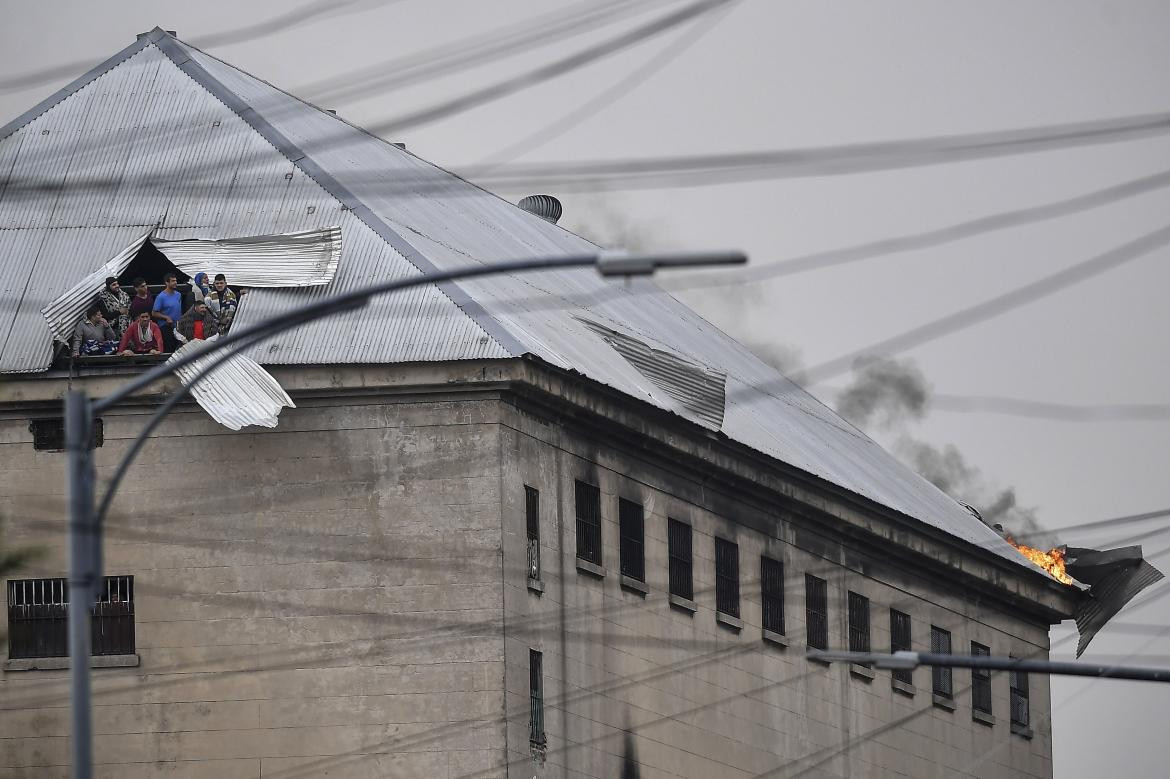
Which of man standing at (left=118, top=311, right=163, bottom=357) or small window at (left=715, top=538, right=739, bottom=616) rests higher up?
man standing at (left=118, top=311, right=163, bottom=357)

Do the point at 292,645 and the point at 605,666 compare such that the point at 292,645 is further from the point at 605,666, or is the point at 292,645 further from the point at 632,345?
the point at 632,345

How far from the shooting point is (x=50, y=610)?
163ft

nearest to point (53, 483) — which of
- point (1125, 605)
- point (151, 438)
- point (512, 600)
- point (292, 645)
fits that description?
point (151, 438)

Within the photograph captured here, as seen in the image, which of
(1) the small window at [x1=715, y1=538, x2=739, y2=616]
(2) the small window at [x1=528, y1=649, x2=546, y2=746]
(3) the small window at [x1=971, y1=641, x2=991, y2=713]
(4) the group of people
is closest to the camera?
(2) the small window at [x1=528, y1=649, x2=546, y2=746]

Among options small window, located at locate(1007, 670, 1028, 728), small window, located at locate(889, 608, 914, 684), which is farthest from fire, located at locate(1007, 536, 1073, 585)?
small window, located at locate(889, 608, 914, 684)

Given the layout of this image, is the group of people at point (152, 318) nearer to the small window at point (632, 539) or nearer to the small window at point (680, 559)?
the small window at point (632, 539)

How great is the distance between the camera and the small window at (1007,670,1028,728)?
73312mm

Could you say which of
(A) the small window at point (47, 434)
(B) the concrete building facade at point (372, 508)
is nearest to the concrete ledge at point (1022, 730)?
(B) the concrete building facade at point (372, 508)

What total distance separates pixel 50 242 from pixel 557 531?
37.0 feet

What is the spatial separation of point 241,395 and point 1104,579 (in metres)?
34.8

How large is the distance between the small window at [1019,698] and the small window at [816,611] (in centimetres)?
1168

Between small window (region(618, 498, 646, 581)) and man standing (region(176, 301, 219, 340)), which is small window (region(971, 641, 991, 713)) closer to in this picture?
small window (region(618, 498, 646, 581))

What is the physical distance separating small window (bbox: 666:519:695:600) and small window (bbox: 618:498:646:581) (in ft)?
3.68

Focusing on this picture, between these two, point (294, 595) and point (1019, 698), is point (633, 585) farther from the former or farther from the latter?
point (1019, 698)
